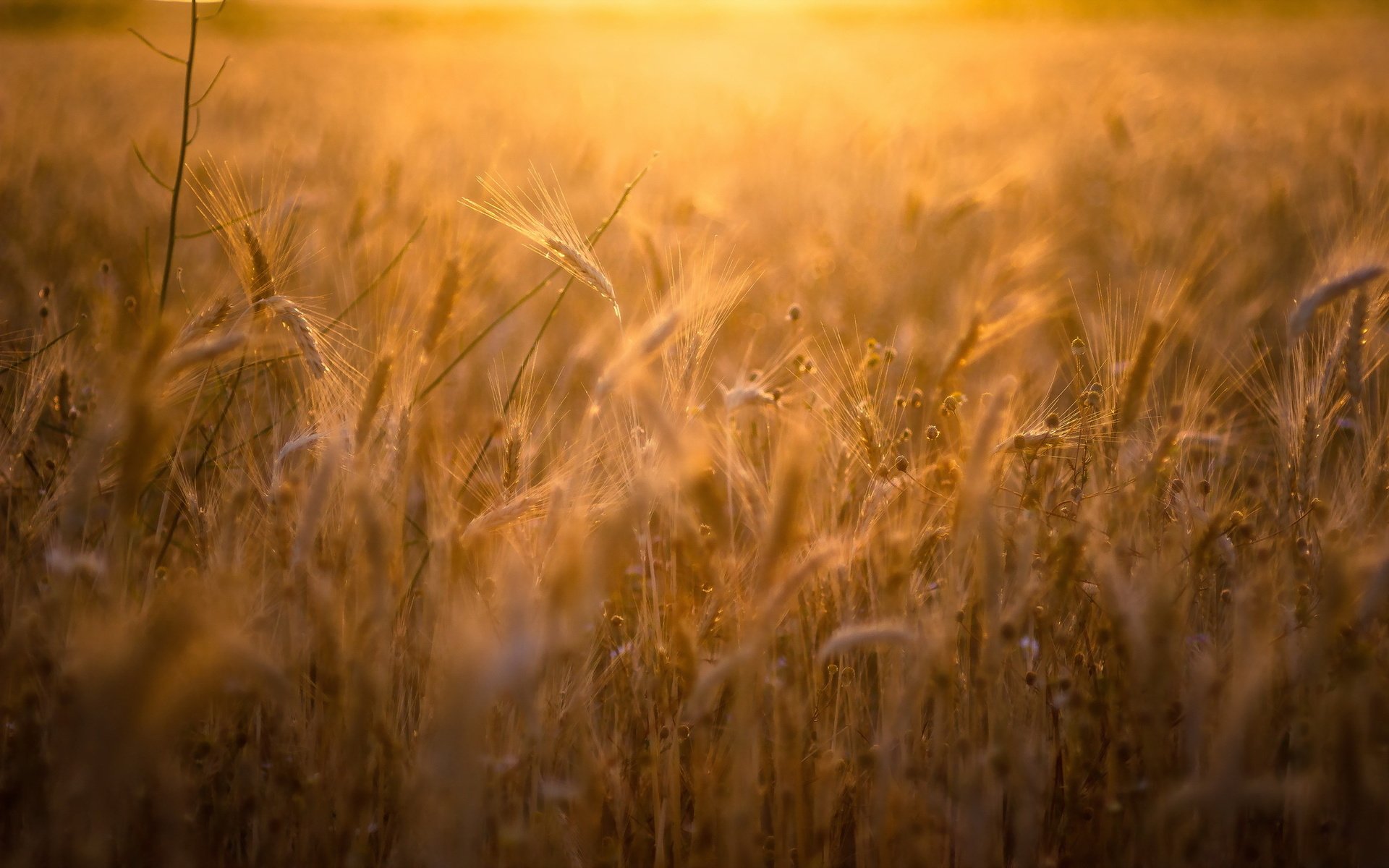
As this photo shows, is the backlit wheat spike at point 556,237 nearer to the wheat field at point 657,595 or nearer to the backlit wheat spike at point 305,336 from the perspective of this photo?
the wheat field at point 657,595

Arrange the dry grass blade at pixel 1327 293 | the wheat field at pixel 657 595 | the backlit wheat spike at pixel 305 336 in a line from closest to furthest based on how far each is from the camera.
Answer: the wheat field at pixel 657 595, the backlit wheat spike at pixel 305 336, the dry grass blade at pixel 1327 293

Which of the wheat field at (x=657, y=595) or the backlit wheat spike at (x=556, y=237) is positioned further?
the backlit wheat spike at (x=556, y=237)

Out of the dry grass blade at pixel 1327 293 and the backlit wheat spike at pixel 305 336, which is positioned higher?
the dry grass blade at pixel 1327 293

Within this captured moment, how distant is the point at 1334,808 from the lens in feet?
4.28

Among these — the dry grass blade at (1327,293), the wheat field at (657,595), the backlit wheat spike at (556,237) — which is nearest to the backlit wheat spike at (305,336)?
the wheat field at (657,595)

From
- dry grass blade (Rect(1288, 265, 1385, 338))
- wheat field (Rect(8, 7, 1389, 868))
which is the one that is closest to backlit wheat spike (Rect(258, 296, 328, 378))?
wheat field (Rect(8, 7, 1389, 868))

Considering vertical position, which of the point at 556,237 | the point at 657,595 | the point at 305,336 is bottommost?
the point at 657,595

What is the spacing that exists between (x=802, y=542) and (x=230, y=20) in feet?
131

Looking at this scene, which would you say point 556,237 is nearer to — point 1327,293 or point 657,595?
point 657,595

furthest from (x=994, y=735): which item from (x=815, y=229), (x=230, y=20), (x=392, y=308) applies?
(x=230, y=20)

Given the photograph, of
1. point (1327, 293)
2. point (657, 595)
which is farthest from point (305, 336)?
point (1327, 293)

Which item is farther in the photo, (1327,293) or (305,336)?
(1327,293)

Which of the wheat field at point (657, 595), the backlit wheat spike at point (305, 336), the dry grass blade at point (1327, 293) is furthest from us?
the dry grass blade at point (1327, 293)

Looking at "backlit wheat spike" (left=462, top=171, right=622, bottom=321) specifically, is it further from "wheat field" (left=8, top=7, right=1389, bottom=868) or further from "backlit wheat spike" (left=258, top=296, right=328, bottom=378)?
"backlit wheat spike" (left=258, top=296, right=328, bottom=378)
